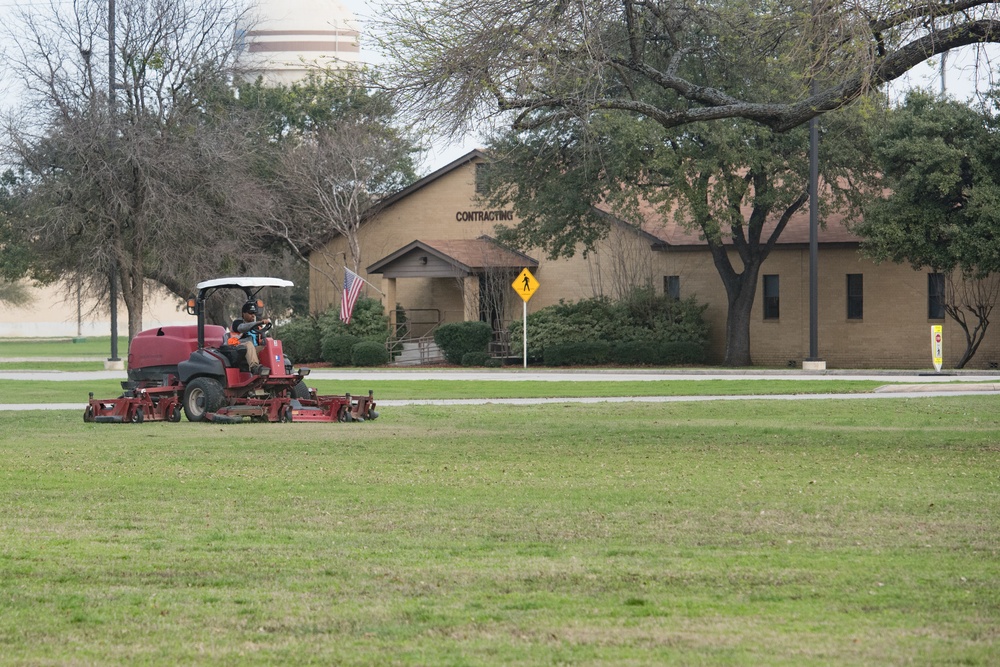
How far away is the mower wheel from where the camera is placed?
20.6 metres

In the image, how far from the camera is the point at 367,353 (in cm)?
4581

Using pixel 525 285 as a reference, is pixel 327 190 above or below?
above

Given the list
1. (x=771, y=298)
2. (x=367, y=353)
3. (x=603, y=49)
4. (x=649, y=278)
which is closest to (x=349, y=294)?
(x=367, y=353)

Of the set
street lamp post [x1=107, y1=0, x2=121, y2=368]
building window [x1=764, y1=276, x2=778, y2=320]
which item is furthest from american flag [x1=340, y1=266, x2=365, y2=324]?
building window [x1=764, y1=276, x2=778, y2=320]

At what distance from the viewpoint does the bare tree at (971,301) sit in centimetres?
A: 3953

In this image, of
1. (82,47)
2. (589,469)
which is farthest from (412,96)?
(82,47)

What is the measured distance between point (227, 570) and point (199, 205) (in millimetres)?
35382

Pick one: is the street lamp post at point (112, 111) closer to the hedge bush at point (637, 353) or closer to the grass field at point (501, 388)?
the grass field at point (501, 388)

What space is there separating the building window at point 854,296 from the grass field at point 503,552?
2547cm

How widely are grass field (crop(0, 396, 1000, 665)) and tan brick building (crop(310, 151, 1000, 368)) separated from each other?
24.8 meters

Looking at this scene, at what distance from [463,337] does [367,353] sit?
3324 millimetres

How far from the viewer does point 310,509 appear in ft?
37.4

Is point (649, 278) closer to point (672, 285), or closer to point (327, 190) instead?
point (672, 285)

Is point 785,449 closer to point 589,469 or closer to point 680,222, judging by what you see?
point 589,469
